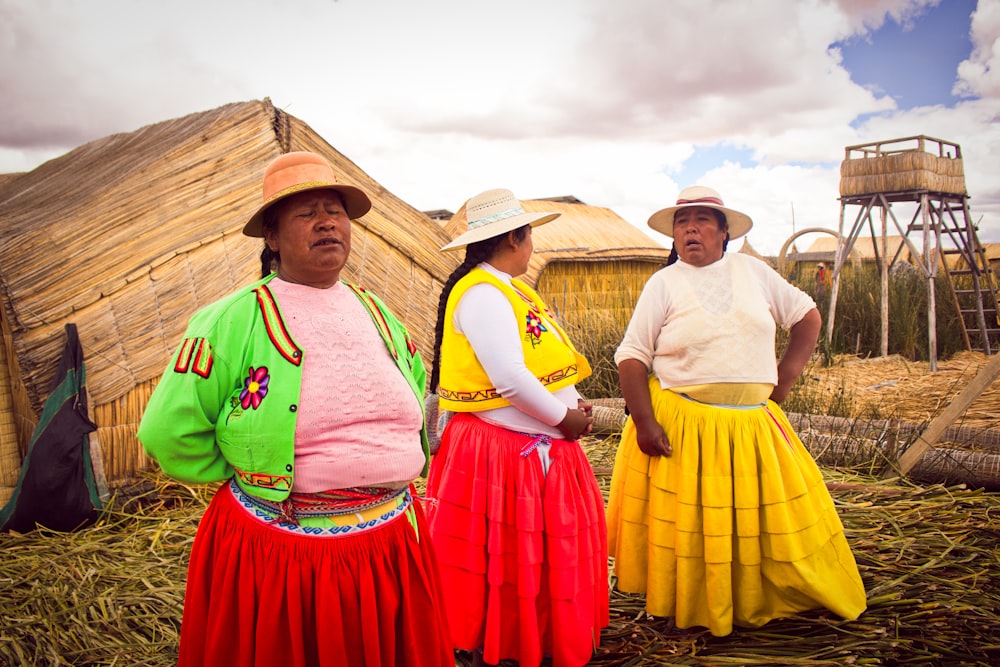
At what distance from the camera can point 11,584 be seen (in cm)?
364

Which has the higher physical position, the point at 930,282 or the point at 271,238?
the point at 930,282

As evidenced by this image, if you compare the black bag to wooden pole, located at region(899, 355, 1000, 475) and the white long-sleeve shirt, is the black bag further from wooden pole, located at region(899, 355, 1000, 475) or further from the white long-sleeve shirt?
wooden pole, located at region(899, 355, 1000, 475)

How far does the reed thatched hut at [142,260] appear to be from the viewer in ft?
15.2

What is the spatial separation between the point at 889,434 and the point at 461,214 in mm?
5660

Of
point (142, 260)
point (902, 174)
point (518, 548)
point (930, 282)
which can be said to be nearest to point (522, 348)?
point (518, 548)

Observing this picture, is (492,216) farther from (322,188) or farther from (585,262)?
(585,262)

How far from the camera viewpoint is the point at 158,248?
16.4ft

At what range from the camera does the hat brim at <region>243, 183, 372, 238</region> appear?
1935 mm

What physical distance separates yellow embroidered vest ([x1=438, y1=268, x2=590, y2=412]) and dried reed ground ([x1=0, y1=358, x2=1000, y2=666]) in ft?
3.94

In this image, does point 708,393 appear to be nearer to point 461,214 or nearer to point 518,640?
point 518,640

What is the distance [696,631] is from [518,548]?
103 cm

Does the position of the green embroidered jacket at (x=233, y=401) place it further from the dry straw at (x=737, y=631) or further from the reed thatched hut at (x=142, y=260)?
the reed thatched hut at (x=142, y=260)

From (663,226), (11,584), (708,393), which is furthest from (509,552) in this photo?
(11,584)

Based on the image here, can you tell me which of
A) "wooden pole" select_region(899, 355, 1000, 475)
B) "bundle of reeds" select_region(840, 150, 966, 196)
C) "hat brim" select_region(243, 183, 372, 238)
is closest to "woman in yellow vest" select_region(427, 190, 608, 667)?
"hat brim" select_region(243, 183, 372, 238)
